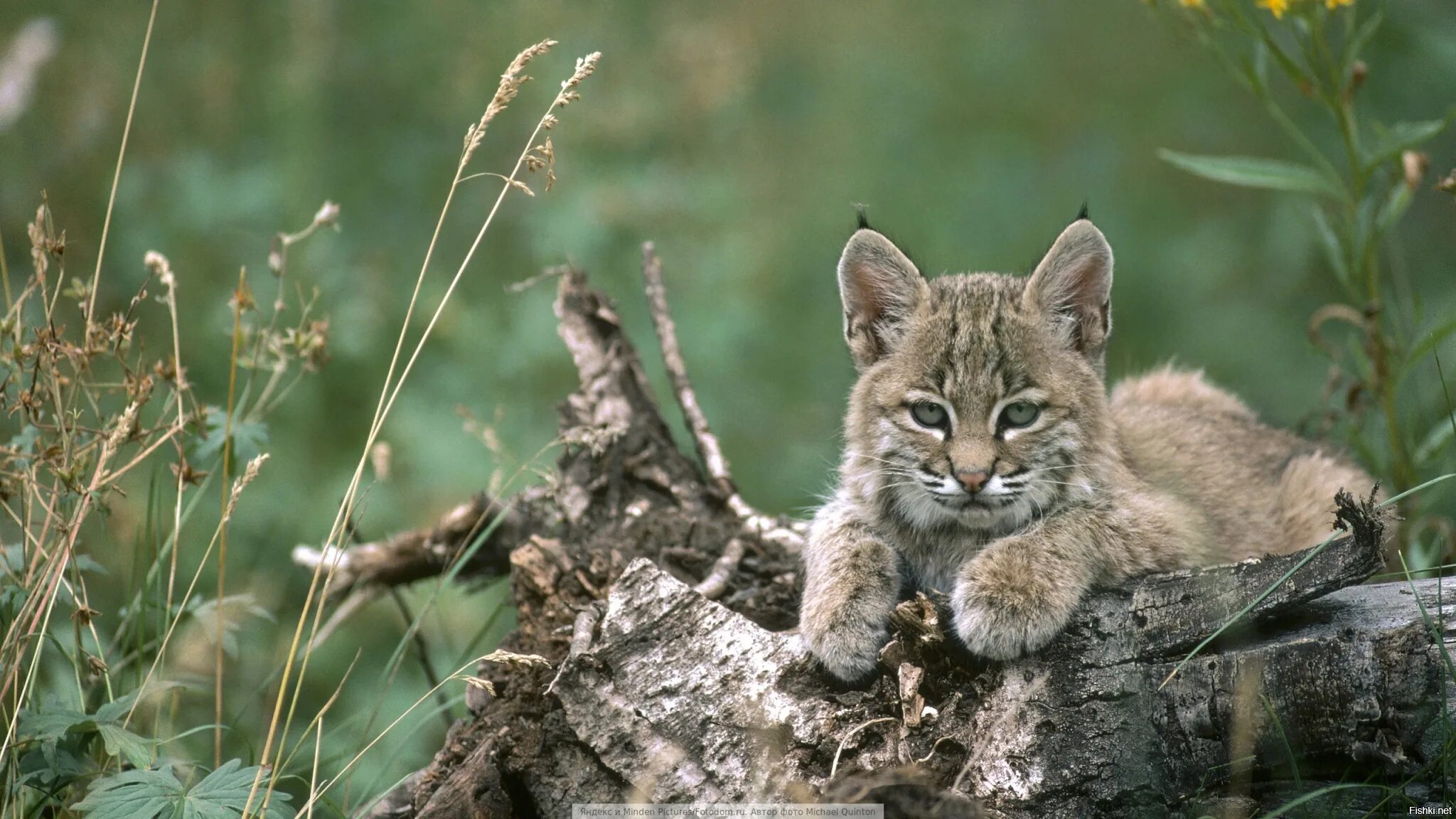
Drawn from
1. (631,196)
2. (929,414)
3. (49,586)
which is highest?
(631,196)

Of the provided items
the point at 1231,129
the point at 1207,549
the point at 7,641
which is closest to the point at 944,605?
the point at 1207,549

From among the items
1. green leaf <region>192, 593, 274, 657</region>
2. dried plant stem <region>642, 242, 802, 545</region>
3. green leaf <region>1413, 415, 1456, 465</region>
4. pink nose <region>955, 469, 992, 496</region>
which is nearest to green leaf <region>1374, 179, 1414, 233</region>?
green leaf <region>1413, 415, 1456, 465</region>

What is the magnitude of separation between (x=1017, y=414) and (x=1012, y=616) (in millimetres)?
862

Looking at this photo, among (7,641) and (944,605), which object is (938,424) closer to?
(944,605)

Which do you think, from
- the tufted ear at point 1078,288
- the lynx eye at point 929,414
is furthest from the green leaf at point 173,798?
the tufted ear at point 1078,288

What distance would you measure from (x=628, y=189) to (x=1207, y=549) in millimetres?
3843

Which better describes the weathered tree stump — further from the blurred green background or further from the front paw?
the blurred green background

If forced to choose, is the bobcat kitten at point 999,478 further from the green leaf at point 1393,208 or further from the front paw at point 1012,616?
the green leaf at point 1393,208

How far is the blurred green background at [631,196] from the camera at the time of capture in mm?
6527

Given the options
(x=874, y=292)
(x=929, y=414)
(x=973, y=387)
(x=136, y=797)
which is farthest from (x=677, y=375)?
(x=136, y=797)

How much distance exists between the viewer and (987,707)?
3402 millimetres

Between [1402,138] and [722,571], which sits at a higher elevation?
[1402,138]

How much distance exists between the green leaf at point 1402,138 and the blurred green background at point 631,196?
118cm

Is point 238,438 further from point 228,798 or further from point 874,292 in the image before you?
point 874,292
